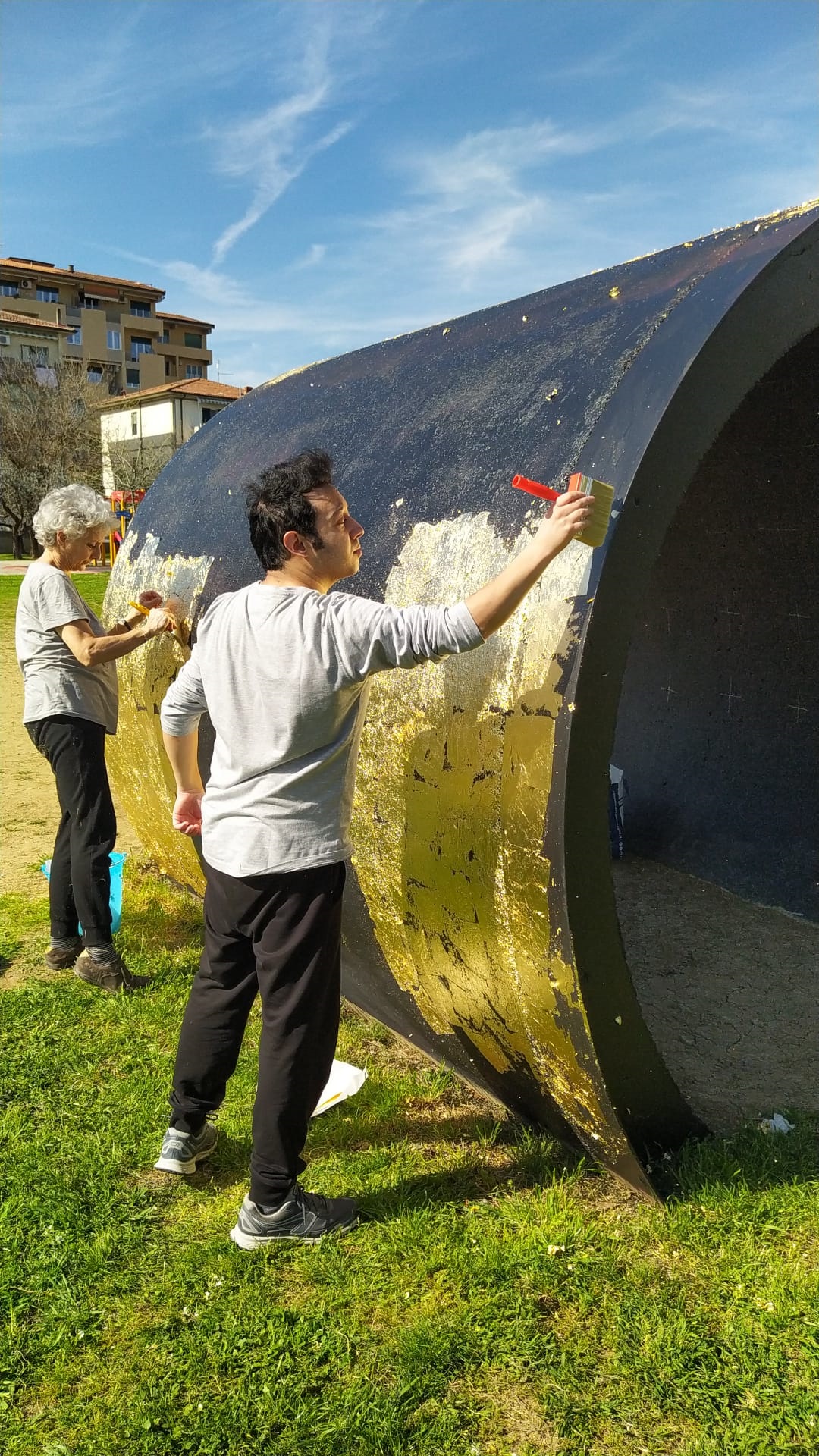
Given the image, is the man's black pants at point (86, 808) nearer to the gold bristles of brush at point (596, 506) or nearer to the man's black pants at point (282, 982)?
the man's black pants at point (282, 982)

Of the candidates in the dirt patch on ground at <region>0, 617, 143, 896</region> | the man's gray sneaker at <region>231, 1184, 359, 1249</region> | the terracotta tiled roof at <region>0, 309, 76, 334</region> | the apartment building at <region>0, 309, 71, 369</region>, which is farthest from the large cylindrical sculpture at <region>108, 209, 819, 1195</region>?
the terracotta tiled roof at <region>0, 309, 76, 334</region>

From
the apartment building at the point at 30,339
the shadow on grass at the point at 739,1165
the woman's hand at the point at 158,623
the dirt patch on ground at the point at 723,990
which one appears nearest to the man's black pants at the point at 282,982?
the shadow on grass at the point at 739,1165

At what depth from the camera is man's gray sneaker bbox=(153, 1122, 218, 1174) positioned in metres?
3.15

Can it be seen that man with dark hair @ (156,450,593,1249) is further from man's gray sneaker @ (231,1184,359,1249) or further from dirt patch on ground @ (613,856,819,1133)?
dirt patch on ground @ (613,856,819,1133)

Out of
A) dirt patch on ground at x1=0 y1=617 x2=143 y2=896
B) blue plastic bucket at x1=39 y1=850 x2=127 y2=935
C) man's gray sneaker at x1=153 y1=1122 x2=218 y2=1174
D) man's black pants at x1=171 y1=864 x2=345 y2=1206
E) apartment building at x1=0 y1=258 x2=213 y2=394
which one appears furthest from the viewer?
apartment building at x1=0 y1=258 x2=213 y2=394

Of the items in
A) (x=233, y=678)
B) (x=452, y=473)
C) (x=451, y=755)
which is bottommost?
(x=451, y=755)

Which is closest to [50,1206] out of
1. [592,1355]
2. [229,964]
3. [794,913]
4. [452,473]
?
[229,964]

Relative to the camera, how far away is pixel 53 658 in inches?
173

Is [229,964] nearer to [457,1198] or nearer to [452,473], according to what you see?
[457,1198]

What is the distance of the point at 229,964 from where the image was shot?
2.94 meters

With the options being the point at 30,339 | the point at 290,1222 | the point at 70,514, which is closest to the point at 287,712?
the point at 290,1222

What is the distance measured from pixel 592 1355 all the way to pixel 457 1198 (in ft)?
2.18

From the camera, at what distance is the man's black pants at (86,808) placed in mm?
4398

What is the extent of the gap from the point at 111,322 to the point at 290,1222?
308 ft
